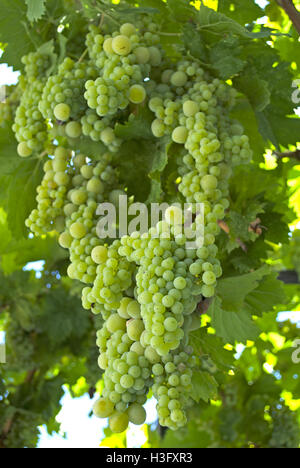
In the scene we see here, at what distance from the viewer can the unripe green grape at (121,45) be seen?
94 centimetres

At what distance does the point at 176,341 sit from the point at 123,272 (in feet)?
0.47

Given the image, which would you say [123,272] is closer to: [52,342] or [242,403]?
[52,342]

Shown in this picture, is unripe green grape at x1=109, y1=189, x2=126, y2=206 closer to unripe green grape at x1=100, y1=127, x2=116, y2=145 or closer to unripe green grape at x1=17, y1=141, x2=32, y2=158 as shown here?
unripe green grape at x1=100, y1=127, x2=116, y2=145

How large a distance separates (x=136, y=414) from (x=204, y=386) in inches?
12.1

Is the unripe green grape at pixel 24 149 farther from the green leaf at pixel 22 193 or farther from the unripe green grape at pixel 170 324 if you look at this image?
the unripe green grape at pixel 170 324

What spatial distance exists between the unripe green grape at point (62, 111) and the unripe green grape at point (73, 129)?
0.03 m

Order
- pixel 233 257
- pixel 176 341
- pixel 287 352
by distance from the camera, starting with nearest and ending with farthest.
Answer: pixel 176 341
pixel 233 257
pixel 287 352

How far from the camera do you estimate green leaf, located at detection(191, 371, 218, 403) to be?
3.40 ft

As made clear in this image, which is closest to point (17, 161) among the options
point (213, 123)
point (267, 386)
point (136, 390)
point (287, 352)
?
point (213, 123)

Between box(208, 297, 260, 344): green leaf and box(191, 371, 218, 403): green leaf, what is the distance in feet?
0.33

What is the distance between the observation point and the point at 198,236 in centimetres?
76

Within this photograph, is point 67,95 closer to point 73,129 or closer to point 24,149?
point 73,129

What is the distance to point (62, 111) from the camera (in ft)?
3.05

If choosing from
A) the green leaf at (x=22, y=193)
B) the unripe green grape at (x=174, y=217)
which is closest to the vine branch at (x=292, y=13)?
the unripe green grape at (x=174, y=217)
